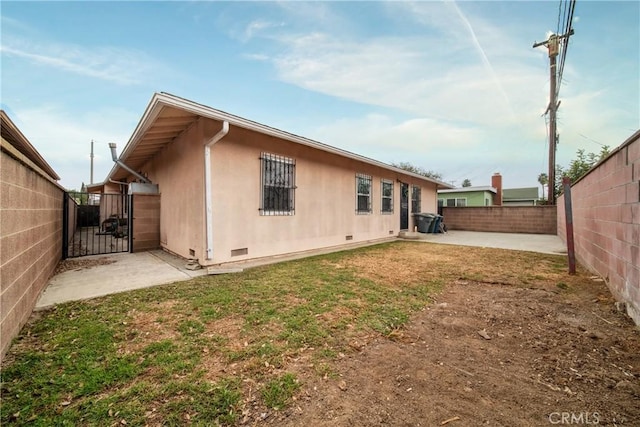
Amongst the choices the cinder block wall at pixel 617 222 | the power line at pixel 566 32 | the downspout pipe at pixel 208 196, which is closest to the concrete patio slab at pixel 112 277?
the downspout pipe at pixel 208 196

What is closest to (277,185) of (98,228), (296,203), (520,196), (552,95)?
(296,203)

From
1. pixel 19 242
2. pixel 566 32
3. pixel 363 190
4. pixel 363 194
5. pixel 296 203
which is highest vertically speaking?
pixel 566 32

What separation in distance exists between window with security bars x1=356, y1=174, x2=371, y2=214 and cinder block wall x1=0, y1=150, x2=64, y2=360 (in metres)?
7.86

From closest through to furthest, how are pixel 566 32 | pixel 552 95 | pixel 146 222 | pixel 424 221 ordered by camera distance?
1. pixel 146 222
2. pixel 566 32
3. pixel 552 95
4. pixel 424 221

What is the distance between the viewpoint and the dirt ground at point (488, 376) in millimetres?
1605

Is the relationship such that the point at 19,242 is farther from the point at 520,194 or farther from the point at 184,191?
the point at 520,194

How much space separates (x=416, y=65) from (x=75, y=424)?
11407 millimetres

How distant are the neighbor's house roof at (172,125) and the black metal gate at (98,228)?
1.85 meters

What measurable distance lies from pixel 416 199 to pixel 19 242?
13760 millimetres

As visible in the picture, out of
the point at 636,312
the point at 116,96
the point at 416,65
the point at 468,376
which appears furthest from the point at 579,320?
the point at 116,96

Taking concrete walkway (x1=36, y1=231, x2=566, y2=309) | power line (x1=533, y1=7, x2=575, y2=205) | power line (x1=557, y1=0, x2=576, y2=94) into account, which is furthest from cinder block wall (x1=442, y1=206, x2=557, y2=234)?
concrete walkway (x1=36, y1=231, x2=566, y2=309)

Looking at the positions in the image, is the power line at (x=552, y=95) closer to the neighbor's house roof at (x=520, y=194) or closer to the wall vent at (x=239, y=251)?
the wall vent at (x=239, y=251)

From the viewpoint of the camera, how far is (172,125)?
6.06 metres

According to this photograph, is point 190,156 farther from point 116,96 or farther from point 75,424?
point 116,96
